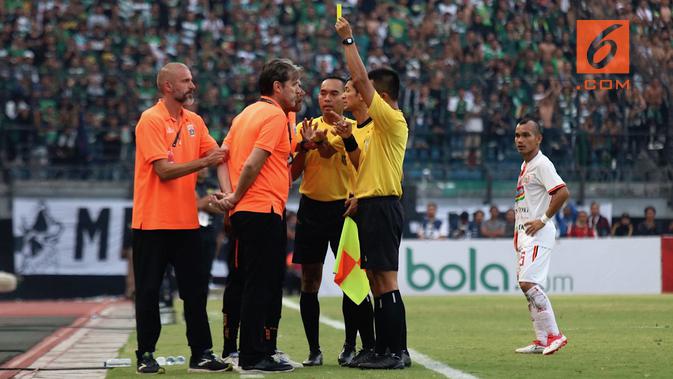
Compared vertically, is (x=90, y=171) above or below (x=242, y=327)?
above

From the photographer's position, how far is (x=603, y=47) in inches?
661

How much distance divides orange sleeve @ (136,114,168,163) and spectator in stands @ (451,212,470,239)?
14.6 meters

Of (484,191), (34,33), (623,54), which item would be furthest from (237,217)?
(34,33)

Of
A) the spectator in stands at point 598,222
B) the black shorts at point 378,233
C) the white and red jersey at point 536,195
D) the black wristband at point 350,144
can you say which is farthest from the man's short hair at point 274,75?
the spectator in stands at point 598,222

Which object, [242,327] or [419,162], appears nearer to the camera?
[242,327]

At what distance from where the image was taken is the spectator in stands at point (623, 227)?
2273 cm

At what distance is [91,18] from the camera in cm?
2588

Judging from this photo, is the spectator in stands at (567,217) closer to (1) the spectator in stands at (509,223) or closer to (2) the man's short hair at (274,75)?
(1) the spectator in stands at (509,223)

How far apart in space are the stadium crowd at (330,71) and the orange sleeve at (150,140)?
1307cm

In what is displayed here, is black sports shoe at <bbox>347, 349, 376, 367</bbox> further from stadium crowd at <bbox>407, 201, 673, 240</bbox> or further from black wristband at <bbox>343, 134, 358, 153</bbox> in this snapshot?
stadium crowd at <bbox>407, 201, 673, 240</bbox>

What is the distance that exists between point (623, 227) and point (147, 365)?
Result: 15774 millimetres

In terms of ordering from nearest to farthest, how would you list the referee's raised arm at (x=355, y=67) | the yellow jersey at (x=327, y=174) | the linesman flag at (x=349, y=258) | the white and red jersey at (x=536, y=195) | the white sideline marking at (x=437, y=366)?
1. the white sideline marking at (x=437, y=366)
2. the referee's raised arm at (x=355, y=67)
3. the linesman flag at (x=349, y=258)
4. the yellow jersey at (x=327, y=174)
5. the white and red jersey at (x=536, y=195)

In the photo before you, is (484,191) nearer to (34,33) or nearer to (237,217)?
(34,33)

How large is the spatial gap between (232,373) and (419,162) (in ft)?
50.5
